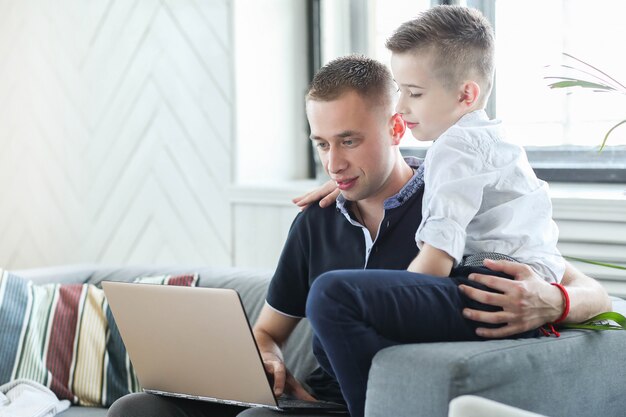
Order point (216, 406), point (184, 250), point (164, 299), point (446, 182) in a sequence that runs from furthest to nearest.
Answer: point (184, 250)
point (216, 406)
point (164, 299)
point (446, 182)

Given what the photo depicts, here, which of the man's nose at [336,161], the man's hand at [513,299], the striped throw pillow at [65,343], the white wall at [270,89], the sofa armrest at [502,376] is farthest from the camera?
the white wall at [270,89]

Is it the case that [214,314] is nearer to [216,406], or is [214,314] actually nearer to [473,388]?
[216,406]

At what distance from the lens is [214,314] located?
1.70 m

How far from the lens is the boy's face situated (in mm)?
1743

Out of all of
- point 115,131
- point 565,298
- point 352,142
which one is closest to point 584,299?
point 565,298

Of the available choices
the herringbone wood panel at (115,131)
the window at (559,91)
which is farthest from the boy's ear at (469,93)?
the herringbone wood panel at (115,131)

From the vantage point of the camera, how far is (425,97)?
5.75 feet

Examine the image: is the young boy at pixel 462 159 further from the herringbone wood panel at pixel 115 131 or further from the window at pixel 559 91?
the herringbone wood panel at pixel 115 131

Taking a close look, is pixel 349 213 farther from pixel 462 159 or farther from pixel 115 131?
pixel 115 131

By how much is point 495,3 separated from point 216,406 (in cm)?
146

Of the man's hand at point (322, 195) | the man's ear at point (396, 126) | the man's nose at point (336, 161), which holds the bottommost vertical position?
the man's hand at point (322, 195)

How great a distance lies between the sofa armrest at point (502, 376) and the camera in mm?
1441

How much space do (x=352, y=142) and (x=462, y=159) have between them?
318mm

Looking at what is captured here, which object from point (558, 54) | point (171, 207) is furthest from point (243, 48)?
point (558, 54)
